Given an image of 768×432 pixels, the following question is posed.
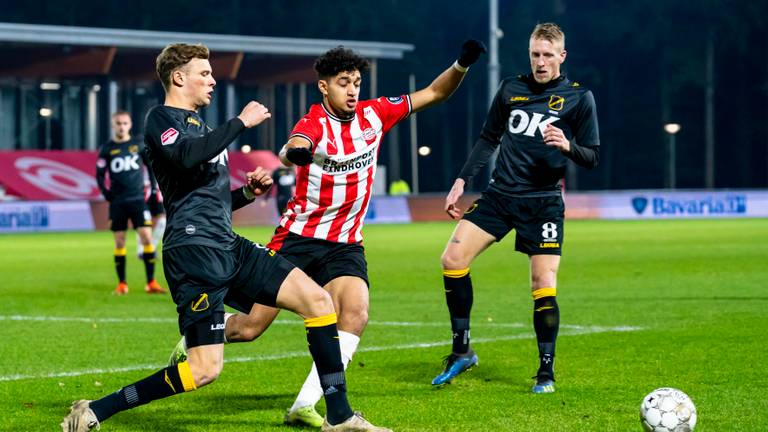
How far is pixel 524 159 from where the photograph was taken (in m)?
8.70

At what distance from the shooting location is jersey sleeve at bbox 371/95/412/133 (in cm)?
782

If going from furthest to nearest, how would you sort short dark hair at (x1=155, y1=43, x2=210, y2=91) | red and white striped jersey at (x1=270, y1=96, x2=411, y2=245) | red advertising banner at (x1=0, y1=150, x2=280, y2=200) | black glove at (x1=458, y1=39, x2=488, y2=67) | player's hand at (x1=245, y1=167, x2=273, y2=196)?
red advertising banner at (x1=0, y1=150, x2=280, y2=200) → black glove at (x1=458, y1=39, x2=488, y2=67) → red and white striped jersey at (x1=270, y1=96, x2=411, y2=245) → player's hand at (x1=245, y1=167, x2=273, y2=196) → short dark hair at (x1=155, y1=43, x2=210, y2=91)

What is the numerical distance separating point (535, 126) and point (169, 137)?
299 cm

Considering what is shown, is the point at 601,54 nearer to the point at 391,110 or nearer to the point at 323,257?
the point at 391,110

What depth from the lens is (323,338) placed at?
668cm

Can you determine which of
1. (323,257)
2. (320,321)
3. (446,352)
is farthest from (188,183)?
(446,352)

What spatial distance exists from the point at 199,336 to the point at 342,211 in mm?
1435

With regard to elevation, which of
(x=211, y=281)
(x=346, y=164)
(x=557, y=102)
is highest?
(x=557, y=102)

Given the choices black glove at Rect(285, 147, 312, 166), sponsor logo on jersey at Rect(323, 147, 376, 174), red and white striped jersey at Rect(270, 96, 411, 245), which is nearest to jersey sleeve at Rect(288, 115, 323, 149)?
red and white striped jersey at Rect(270, 96, 411, 245)

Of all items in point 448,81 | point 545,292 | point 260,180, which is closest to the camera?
point 260,180

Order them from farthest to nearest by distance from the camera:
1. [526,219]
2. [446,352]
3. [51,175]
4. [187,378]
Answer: [51,175] → [446,352] → [526,219] → [187,378]

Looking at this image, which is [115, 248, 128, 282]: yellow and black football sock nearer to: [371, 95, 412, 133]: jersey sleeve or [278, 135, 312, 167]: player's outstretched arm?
[371, 95, 412, 133]: jersey sleeve

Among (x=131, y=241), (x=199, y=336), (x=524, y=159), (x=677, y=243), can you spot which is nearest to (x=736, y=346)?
(x=524, y=159)

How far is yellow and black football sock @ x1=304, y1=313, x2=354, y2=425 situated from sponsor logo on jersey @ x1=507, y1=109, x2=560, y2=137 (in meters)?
2.51
